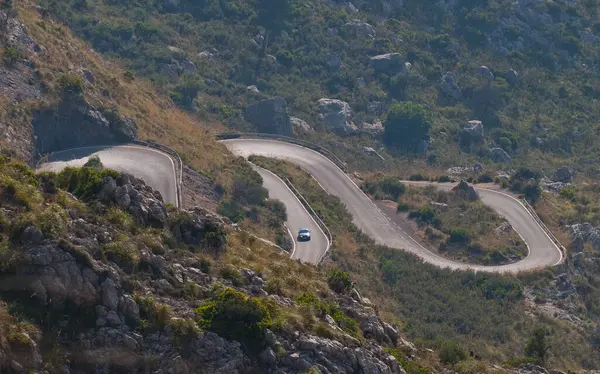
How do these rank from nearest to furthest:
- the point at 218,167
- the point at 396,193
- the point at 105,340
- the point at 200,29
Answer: the point at 105,340
the point at 218,167
the point at 396,193
the point at 200,29

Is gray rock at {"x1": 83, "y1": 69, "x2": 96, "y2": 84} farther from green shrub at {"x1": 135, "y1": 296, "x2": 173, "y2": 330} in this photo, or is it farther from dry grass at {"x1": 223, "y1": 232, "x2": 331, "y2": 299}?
green shrub at {"x1": 135, "y1": 296, "x2": 173, "y2": 330}

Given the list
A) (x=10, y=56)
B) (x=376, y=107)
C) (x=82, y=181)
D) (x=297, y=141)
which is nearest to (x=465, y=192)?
(x=297, y=141)

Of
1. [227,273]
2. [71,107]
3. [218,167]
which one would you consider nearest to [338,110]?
[218,167]

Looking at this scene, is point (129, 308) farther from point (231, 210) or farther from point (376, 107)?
point (376, 107)

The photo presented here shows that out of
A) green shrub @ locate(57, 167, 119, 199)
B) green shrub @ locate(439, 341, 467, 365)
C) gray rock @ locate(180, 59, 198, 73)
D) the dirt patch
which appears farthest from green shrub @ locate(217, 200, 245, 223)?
gray rock @ locate(180, 59, 198, 73)

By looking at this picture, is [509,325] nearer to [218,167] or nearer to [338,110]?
[218,167]

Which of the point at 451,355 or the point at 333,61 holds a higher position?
the point at 451,355

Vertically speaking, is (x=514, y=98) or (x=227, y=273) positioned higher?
(x=227, y=273)
